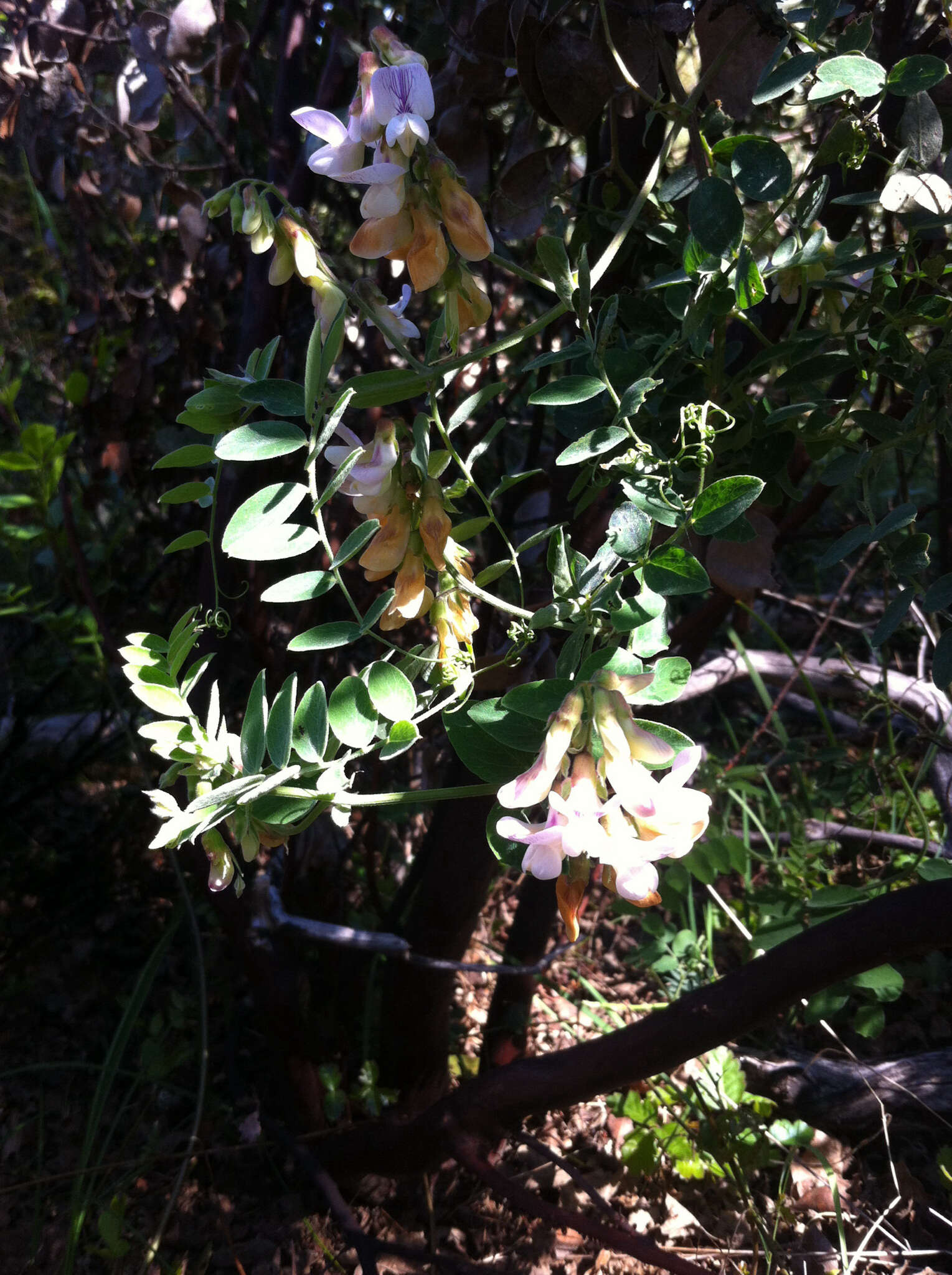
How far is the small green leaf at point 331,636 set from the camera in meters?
0.55

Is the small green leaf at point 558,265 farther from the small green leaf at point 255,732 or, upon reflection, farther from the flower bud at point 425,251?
the small green leaf at point 255,732

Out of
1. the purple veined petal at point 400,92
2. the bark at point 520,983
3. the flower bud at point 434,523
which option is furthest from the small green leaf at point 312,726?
the bark at point 520,983

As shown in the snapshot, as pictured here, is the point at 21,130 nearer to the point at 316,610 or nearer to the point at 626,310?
the point at 316,610

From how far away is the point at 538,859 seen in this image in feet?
1.46

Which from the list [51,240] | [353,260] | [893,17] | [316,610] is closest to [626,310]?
[893,17]

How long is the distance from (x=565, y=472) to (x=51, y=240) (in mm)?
878

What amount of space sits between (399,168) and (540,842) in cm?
35

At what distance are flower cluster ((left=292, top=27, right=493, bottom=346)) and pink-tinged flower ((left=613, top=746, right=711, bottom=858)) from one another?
0.29m

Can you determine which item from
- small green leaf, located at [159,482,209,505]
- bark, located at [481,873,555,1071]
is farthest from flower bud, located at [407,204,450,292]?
bark, located at [481,873,555,1071]

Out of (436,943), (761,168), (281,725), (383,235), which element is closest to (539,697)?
(281,725)

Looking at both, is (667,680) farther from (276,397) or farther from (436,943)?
(436,943)

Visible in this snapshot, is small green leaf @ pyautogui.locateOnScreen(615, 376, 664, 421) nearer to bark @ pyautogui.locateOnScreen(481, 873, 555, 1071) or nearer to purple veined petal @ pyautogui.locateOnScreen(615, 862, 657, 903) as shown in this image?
purple veined petal @ pyautogui.locateOnScreen(615, 862, 657, 903)

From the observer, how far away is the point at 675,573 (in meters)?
0.49

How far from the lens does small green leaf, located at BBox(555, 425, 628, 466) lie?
1.75ft
